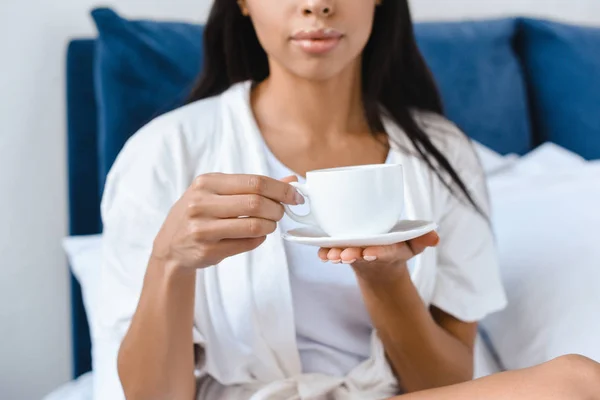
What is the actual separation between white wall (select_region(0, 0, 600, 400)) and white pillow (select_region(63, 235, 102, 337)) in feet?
0.48

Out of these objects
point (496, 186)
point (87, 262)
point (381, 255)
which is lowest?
point (87, 262)

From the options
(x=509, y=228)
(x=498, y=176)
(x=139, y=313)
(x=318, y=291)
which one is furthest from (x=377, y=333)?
(x=498, y=176)

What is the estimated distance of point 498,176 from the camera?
148 cm

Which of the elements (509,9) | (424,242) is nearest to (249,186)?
(424,242)

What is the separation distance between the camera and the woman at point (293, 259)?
2.85 feet

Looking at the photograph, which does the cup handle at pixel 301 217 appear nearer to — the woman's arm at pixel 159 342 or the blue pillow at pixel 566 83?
the woman's arm at pixel 159 342

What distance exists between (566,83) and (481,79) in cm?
23

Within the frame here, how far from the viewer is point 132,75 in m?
1.33

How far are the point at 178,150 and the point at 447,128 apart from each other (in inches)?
17.8

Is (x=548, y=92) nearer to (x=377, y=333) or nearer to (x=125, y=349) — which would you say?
(x=377, y=333)

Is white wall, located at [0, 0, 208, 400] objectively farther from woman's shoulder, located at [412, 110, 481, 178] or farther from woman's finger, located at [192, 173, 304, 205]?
woman's finger, located at [192, 173, 304, 205]

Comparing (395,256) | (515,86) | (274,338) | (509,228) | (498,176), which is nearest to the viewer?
(395,256)

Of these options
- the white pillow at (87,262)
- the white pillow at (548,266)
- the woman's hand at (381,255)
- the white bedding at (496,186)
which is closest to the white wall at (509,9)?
the white bedding at (496,186)

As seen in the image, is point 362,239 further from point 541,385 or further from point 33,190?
point 33,190
